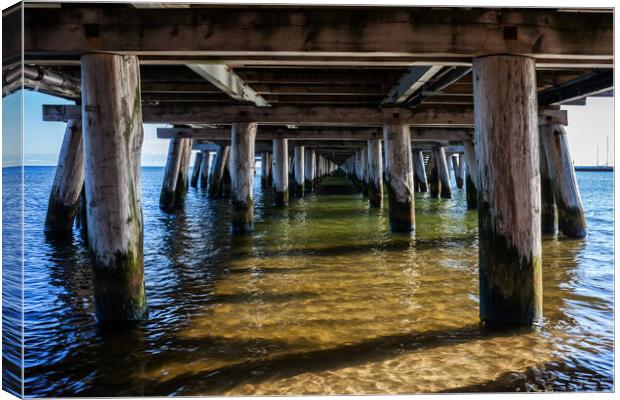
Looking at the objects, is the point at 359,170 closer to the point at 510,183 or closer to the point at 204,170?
the point at 204,170

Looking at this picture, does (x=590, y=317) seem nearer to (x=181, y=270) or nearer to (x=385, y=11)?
(x=385, y=11)

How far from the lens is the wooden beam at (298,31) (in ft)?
12.7

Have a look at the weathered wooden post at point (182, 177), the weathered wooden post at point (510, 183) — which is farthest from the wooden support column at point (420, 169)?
the weathered wooden post at point (510, 183)

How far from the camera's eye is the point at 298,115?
371 inches

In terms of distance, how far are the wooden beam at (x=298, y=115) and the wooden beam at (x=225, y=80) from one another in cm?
101

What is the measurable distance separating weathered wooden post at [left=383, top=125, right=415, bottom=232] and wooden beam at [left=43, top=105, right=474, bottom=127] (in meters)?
0.26

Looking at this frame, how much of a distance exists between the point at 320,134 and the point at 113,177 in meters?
11.2

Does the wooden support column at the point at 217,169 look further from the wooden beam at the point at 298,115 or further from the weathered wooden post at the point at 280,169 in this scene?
the wooden beam at the point at 298,115

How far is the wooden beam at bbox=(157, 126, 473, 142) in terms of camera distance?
14008 mm

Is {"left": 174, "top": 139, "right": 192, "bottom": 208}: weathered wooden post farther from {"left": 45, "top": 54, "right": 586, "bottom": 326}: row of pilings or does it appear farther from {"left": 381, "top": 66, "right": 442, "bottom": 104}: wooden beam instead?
{"left": 45, "top": 54, "right": 586, "bottom": 326}: row of pilings

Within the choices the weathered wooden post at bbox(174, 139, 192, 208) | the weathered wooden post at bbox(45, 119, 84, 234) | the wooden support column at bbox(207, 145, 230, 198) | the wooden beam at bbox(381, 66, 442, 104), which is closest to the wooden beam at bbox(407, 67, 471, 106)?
the wooden beam at bbox(381, 66, 442, 104)

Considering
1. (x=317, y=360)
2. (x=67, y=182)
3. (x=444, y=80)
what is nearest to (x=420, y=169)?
(x=67, y=182)

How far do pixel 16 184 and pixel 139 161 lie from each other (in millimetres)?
1323

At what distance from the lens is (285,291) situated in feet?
17.8
